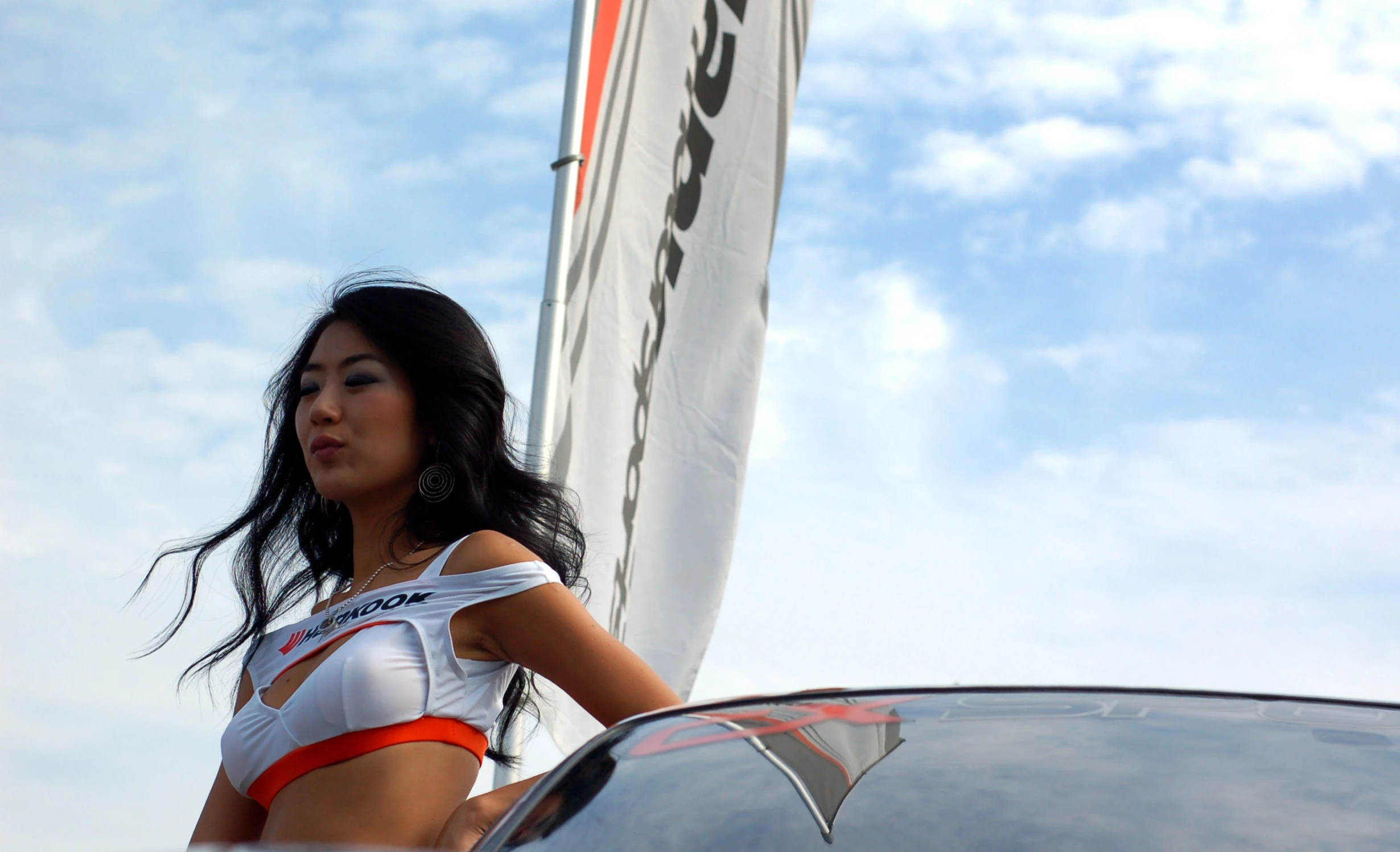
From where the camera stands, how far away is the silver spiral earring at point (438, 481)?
8.04 feet

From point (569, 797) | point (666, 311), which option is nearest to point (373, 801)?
point (569, 797)

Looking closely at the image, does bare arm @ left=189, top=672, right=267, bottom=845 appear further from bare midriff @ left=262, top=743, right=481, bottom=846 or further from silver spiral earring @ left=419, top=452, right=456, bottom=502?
silver spiral earring @ left=419, top=452, right=456, bottom=502

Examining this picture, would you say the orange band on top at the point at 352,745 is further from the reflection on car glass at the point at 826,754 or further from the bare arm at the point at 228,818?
the reflection on car glass at the point at 826,754

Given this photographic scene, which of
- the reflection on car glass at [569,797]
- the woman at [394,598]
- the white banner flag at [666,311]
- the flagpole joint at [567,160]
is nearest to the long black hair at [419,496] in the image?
the woman at [394,598]

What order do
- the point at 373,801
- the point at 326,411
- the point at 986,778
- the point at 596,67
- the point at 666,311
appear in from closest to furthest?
the point at 986,778 < the point at 373,801 < the point at 326,411 < the point at 596,67 < the point at 666,311

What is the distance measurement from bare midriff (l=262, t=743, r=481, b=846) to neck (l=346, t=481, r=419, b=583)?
20.1 inches

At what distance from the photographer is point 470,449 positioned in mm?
2477

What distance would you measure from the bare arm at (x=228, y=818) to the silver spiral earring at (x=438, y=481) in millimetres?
595

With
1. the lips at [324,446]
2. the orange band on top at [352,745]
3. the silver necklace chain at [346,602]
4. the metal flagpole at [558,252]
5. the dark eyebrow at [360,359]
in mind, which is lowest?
the orange band on top at [352,745]

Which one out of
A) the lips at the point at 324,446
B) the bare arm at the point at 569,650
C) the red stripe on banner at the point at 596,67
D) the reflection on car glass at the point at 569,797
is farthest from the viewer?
the red stripe on banner at the point at 596,67

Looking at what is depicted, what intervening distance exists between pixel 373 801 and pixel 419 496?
678 mm

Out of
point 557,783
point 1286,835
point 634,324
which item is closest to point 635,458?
point 634,324

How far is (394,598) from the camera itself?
7.14ft

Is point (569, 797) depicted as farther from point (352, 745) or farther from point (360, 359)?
point (360, 359)
